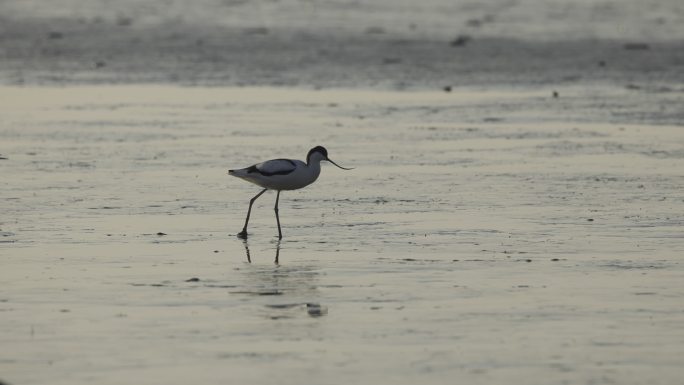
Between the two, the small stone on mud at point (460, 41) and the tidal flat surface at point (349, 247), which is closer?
the tidal flat surface at point (349, 247)

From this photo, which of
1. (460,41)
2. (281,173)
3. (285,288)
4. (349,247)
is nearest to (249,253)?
(349,247)

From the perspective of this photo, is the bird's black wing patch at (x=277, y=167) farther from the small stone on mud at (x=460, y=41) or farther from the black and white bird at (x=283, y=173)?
the small stone on mud at (x=460, y=41)

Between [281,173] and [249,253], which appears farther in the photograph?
[281,173]

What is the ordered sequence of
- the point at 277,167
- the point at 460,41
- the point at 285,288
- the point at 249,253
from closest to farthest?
1. the point at 285,288
2. the point at 249,253
3. the point at 277,167
4. the point at 460,41

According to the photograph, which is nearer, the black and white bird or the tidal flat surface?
the tidal flat surface

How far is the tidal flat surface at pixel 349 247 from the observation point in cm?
898

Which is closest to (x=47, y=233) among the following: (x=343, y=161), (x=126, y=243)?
(x=126, y=243)

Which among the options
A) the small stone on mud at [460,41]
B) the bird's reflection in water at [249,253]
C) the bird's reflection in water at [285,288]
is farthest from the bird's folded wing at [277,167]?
the small stone on mud at [460,41]

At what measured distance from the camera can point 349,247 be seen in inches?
503

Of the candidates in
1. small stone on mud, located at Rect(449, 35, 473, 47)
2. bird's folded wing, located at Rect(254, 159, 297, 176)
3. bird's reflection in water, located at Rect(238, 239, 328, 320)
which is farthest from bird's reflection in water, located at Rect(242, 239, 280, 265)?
small stone on mud, located at Rect(449, 35, 473, 47)

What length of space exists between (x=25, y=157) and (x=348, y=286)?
25.9 feet

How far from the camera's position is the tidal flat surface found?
8984mm

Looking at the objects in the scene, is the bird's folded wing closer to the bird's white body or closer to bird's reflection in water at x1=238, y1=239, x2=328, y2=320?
the bird's white body

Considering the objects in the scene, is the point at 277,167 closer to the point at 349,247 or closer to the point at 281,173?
the point at 281,173
